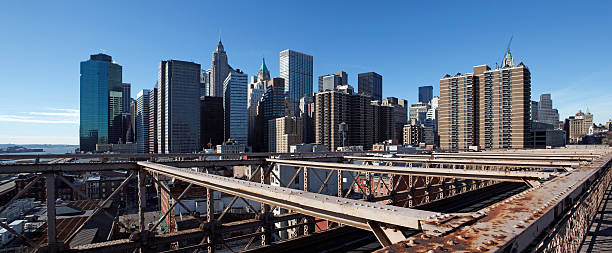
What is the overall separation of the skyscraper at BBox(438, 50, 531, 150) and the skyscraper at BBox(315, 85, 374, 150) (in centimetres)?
3559

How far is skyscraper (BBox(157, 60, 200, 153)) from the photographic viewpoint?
16575 centimetres

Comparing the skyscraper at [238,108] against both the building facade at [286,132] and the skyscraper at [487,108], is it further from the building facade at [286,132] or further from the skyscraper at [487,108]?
the skyscraper at [487,108]

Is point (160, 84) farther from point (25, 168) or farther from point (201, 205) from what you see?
point (25, 168)

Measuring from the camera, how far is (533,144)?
10056 cm

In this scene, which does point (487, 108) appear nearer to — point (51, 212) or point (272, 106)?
point (51, 212)

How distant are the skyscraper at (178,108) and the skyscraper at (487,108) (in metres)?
133

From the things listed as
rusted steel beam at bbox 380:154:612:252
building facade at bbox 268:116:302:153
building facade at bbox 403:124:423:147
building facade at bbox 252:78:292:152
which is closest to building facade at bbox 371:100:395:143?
building facade at bbox 403:124:423:147

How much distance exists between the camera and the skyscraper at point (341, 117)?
125750 mm

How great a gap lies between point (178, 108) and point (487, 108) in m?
152

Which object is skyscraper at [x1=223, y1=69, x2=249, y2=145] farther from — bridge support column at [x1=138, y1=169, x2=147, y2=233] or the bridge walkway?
the bridge walkway

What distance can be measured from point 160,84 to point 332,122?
11109cm

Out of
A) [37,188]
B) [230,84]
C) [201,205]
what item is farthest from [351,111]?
[37,188]

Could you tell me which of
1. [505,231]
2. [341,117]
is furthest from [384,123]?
[505,231]

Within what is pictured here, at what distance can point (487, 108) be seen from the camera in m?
97.2
